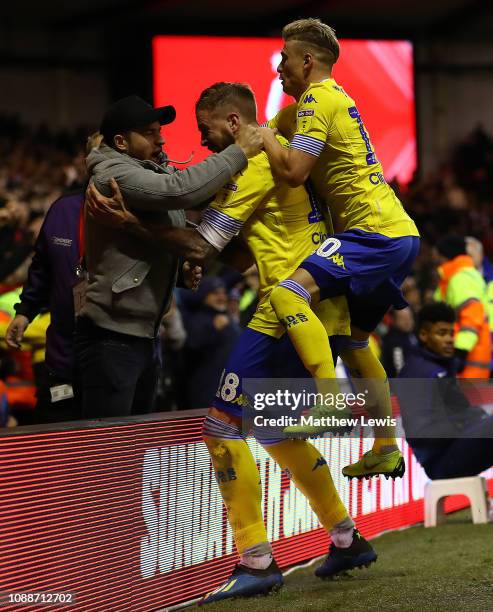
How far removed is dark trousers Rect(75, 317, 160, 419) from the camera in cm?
488

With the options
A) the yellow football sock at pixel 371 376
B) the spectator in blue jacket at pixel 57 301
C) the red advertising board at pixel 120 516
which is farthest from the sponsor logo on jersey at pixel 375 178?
the spectator in blue jacket at pixel 57 301

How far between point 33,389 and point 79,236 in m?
2.24

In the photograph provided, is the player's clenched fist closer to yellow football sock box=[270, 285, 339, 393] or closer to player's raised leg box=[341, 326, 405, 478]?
yellow football sock box=[270, 285, 339, 393]

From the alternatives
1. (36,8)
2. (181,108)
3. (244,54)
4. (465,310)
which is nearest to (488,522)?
(465,310)

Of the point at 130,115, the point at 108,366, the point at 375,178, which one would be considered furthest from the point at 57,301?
the point at 375,178

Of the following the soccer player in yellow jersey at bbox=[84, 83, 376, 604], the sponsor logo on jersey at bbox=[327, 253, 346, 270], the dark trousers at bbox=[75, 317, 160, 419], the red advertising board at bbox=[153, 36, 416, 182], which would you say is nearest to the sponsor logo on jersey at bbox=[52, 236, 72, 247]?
the dark trousers at bbox=[75, 317, 160, 419]

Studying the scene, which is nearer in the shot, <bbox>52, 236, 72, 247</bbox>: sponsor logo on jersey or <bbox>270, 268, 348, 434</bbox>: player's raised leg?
<bbox>270, 268, 348, 434</bbox>: player's raised leg

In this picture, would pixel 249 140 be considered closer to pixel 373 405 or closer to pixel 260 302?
Result: pixel 260 302

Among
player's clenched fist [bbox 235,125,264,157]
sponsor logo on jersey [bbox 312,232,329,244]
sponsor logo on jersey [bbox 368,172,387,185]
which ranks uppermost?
player's clenched fist [bbox 235,125,264,157]

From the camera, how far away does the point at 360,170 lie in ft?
15.3

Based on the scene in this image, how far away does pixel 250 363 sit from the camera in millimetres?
4668

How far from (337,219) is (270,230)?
29 cm

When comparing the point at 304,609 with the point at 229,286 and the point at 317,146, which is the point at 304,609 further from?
the point at 229,286

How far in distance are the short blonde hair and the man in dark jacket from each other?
2.63 m
